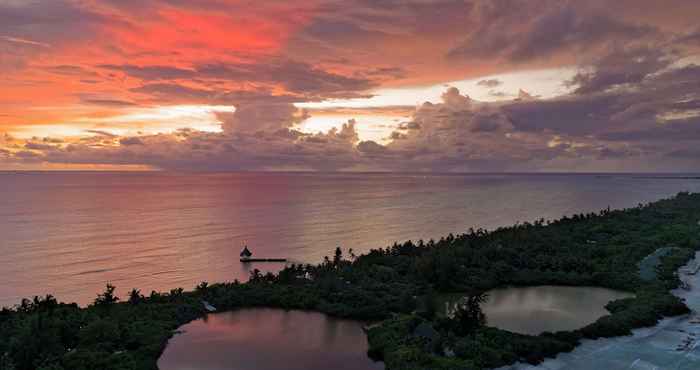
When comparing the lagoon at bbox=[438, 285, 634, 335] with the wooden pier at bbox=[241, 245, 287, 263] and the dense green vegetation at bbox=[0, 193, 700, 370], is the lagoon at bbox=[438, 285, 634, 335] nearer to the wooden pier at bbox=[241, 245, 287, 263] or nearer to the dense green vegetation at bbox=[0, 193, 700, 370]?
the dense green vegetation at bbox=[0, 193, 700, 370]

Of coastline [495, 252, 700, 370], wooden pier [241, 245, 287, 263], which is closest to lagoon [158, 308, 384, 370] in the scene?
coastline [495, 252, 700, 370]

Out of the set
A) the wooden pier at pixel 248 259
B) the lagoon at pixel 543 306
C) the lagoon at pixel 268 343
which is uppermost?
the wooden pier at pixel 248 259

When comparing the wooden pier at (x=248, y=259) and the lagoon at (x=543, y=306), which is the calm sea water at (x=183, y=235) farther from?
the lagoon at (x=543, y=306)

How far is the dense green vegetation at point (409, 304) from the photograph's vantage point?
33250 millimetres

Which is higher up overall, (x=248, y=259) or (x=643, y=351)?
(x=248, y=259)

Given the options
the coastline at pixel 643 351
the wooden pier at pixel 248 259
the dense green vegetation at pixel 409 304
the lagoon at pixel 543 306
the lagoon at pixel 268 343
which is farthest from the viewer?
the wooden pier at pixel 248 259

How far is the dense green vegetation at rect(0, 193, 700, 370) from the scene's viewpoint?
109 feet

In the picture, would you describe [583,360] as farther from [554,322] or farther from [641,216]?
[641,216]

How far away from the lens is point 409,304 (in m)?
46.5

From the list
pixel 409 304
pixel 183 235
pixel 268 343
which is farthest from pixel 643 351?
pixel 183 235

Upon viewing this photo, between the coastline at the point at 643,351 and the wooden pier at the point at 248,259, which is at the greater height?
the wooden pier at the point at 248,259

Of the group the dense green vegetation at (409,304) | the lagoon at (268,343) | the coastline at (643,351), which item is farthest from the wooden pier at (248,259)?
the coastline at (643,351)

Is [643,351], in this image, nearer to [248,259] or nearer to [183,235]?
[248,259]

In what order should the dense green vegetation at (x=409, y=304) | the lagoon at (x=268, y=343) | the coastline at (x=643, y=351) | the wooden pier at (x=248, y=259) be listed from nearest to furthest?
the coastline at (x=643, y=351)
the dense green vegetation at (x=409, y=304)
the lagoon at (x=268, y=343)
the wooden pier at (x=248, y=259)
